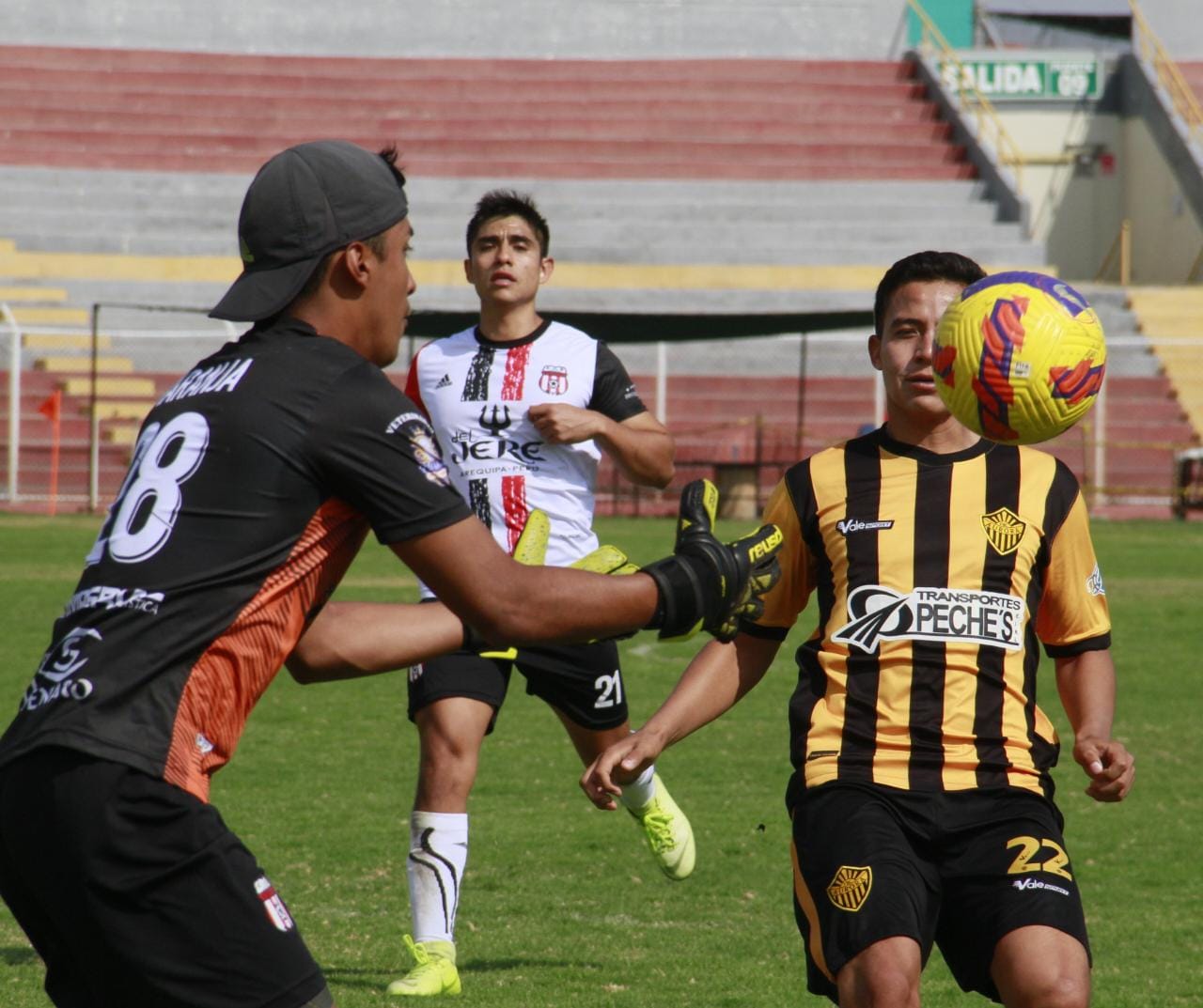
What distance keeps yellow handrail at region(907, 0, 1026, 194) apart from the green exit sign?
13.0 inches

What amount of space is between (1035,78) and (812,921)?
36.0 m

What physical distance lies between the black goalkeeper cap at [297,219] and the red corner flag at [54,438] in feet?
68.9

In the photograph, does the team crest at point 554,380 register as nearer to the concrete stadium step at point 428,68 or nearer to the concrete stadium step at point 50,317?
the concrete stadium step at point 50,317

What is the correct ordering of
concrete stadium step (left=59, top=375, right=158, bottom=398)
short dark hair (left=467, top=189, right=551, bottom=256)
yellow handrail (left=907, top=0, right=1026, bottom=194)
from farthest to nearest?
yellow handrail (left=907, top=0, right=1026, bottom=194), concrete stadium step (left=59, top=375, right=158, bottom=398), short dark hair (left=467, top=189, right=551, bottom=256)

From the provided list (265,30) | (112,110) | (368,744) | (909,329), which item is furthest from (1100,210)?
(909,329)

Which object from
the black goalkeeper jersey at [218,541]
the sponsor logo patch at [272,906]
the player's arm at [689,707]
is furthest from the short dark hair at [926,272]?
the sponsor logo patch at [272,906]

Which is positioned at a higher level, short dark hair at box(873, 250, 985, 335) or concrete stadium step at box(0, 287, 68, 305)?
concrete stadium step at box(0, 287, 68, 305)

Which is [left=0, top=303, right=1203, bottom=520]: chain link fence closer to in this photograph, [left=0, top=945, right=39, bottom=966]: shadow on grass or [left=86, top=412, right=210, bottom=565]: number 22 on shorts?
[left=0, top=945, right=39, bottom=966]: shadow on grass

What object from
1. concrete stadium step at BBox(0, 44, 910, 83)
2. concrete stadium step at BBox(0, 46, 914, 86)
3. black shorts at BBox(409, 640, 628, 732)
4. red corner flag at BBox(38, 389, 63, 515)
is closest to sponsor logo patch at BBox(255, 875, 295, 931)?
black shorts at BBox(409, 640, 628, 732)

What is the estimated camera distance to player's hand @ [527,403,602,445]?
6.08 m

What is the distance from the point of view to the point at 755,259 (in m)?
30.6

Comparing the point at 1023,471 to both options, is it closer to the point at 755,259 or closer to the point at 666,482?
the point at 666,482

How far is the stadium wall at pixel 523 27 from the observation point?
3575 centimetres

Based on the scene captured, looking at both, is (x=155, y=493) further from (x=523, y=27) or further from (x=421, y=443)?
(x=523, y=27)
